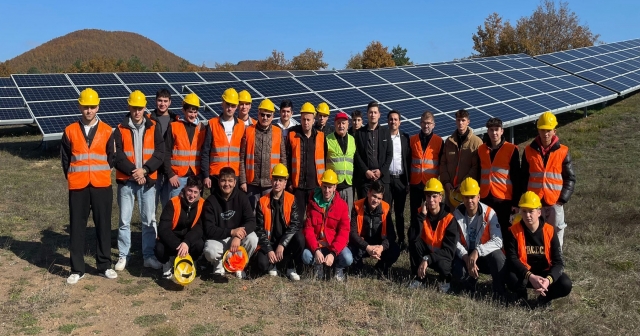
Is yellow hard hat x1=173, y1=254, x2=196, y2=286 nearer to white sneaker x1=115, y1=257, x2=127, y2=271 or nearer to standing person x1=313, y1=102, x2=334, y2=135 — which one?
white sneaker x1=115, y1=257, x2=127, y2=271

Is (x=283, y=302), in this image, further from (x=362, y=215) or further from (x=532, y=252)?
(x=532, y=252)

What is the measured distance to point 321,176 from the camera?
6.18m

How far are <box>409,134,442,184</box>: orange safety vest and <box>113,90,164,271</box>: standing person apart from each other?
121 inches

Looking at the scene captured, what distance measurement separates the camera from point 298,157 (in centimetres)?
607

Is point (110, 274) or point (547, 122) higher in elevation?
point (547, 122)

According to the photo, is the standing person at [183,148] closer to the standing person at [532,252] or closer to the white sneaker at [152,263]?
the white sneaker at [152,263]

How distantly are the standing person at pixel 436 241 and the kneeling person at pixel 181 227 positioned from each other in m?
2.38

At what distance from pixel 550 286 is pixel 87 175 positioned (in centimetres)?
477

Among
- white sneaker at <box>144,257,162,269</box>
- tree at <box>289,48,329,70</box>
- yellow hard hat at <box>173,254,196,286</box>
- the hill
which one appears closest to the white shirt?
yellow hard hat at <box>173,254,196,286</box>

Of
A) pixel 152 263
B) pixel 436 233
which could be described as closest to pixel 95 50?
pixel 152 263

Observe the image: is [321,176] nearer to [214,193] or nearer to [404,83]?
[214,193]

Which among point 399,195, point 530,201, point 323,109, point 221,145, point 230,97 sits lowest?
point 399,195

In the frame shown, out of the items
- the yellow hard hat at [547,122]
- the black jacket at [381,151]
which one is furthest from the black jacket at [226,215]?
the yellow hard hat at [547,122]

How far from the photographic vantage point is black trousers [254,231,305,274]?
5.65 metres
